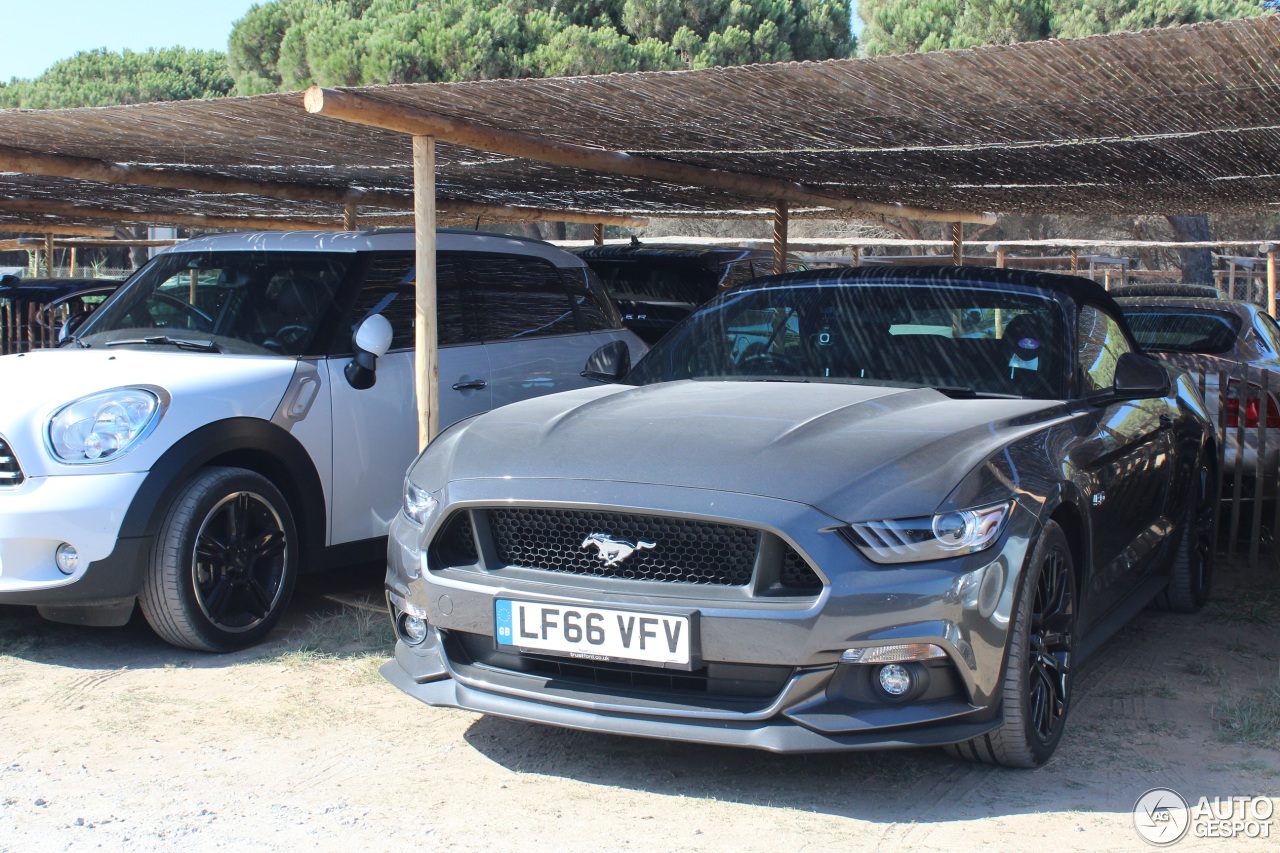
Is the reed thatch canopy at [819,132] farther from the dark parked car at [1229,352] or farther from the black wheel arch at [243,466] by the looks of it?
the black wheel arch at [243,466]

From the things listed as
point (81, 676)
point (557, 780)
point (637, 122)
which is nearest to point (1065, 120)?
point (637, 122)

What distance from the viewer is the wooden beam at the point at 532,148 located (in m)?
5.27

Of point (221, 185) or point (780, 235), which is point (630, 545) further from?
point (780, 235)

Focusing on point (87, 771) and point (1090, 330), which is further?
point (1090, 330)

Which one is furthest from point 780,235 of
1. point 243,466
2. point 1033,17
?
point 1033,17

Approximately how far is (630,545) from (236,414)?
2.19 meters

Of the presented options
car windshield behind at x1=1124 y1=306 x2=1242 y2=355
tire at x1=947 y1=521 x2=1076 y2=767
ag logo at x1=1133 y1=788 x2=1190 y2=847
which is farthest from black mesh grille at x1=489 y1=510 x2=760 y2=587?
car windshield behind at x1=1124 y1=306 x2=1242 y2=355

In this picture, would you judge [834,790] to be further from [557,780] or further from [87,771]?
[87,771]

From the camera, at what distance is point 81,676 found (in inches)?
191

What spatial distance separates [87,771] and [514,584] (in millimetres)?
1480

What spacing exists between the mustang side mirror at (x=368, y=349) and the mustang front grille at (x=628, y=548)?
1.78m

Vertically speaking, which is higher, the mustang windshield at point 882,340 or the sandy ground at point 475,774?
the mustang windshield at point 882,340

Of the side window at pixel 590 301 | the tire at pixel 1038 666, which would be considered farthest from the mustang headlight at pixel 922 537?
the side window at pixel 590 301

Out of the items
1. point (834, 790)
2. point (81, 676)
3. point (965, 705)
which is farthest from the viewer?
point (81, 676)
